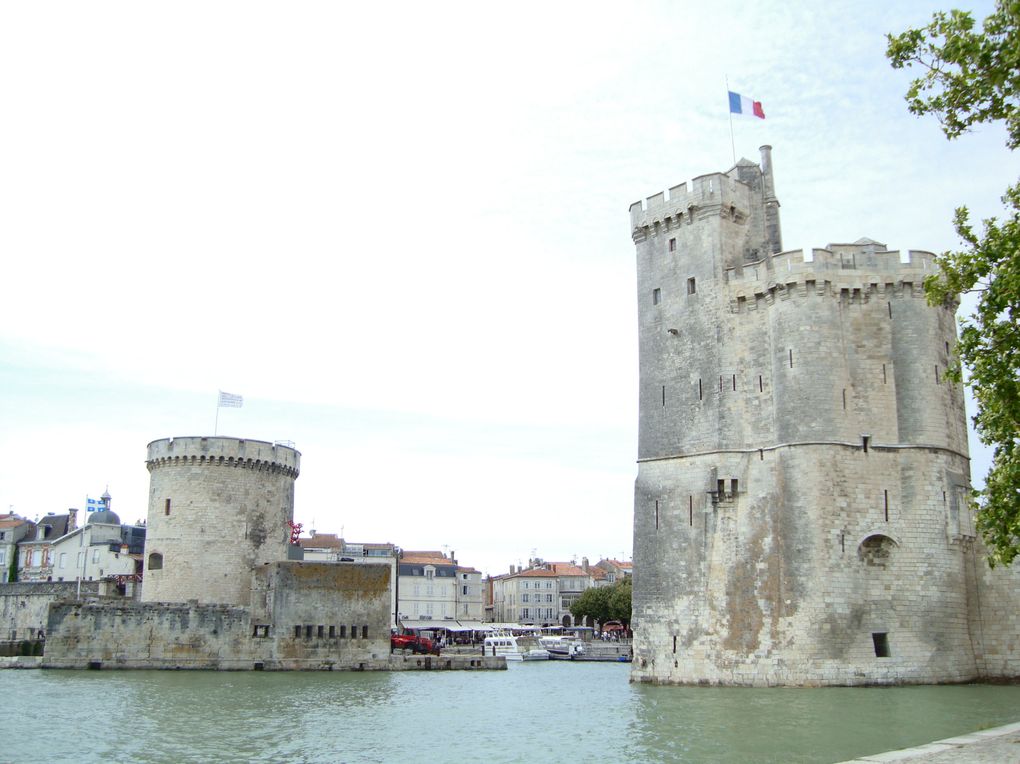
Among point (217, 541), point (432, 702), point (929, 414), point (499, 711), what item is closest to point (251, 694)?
point (432, 702)

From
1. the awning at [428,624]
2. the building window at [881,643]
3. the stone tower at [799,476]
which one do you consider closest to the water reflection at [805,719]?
the building window at [881,643]

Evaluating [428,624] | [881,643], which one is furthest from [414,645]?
[881,643]

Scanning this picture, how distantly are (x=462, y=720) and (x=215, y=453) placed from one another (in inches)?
768

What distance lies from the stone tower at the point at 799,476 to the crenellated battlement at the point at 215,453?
1608 centimetres

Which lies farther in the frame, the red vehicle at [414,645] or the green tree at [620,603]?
the green tree at [620,603]

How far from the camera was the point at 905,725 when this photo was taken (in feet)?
59.5

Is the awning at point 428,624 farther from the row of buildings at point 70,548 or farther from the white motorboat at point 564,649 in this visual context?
the row of buildings at point 70,548

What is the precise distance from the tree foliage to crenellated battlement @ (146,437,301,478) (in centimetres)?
3193

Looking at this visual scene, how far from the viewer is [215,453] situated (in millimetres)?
37344

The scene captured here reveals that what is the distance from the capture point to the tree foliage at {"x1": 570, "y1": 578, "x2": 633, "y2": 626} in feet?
209

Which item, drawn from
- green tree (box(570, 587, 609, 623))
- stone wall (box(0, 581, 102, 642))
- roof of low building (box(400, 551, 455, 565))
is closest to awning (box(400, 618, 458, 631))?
roof of low building (box(400, 551, 455, 565))

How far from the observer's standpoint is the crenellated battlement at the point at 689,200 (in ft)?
98.1

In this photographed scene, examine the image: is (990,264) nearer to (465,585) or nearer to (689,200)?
(689,200)

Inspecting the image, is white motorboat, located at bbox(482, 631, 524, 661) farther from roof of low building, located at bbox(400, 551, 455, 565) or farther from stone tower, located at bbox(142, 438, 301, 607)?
roof of low building, located at bbox(400, 551, 455, 565)
